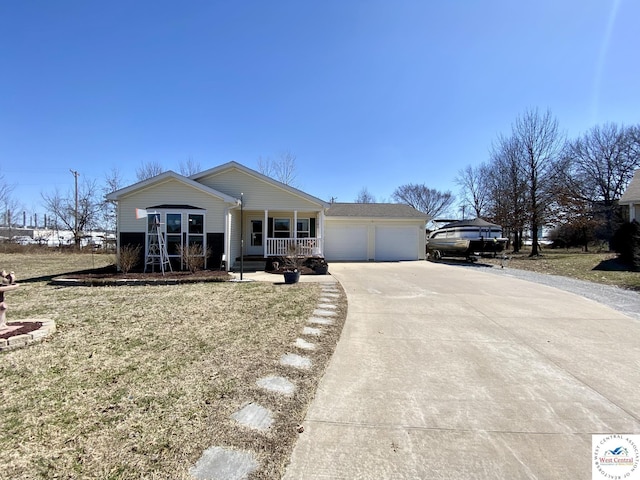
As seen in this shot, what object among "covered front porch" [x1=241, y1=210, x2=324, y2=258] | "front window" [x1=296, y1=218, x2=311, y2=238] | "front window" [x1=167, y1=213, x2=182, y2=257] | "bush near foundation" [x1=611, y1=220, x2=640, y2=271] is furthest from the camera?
"front window" [x1=296, y1=218, x2=311, y2=238]

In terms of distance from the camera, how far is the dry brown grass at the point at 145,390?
2.27 metres

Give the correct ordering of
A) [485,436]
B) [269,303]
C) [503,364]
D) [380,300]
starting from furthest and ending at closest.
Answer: [380,300] < [269,303] < [503,364] < [485,436]

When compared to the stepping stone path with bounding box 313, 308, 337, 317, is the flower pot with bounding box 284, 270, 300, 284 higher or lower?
higher

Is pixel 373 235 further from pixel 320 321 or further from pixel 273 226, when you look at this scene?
pixel 320 321

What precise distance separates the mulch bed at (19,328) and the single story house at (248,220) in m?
5.52

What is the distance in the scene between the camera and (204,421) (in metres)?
2.69

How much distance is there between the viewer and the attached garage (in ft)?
63.7

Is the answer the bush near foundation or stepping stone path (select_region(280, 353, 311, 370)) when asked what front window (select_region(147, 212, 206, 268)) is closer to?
stepping stone path (select_region(280, 353, 311, 370))

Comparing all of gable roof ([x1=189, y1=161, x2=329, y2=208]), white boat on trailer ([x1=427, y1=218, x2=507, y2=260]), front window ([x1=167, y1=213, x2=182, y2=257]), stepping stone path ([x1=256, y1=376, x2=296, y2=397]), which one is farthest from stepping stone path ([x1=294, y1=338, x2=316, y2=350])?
white boat on trailer ([x1=427, y1=218, x2=507, y2=260])

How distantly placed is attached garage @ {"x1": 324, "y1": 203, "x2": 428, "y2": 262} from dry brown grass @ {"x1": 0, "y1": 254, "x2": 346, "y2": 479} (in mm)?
12899

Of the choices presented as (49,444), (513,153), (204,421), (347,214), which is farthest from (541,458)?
(513,153)

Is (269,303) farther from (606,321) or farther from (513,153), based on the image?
(513,153)

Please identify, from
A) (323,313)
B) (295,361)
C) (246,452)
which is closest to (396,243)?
(323,313)

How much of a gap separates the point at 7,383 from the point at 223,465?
9.30ft
